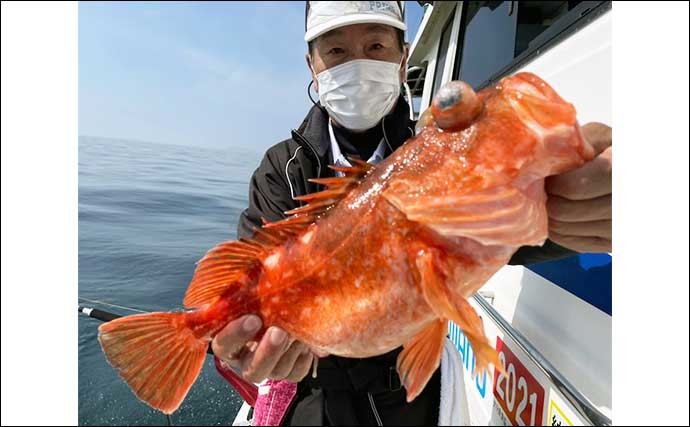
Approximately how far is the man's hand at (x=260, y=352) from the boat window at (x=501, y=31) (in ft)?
6.14

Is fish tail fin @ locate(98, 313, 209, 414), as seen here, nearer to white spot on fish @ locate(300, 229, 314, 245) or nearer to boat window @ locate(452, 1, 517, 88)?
white spot on fish @ locate(300, 229, 314, 245)

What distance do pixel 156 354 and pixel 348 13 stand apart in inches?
44.3

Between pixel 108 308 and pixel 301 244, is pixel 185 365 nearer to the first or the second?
pixel 301 244

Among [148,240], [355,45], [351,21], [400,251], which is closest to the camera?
[400,251]

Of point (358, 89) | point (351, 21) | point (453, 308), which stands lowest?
point (453, 308)

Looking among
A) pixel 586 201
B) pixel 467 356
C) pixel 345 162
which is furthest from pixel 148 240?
pixel 586 201

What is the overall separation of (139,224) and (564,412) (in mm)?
5041

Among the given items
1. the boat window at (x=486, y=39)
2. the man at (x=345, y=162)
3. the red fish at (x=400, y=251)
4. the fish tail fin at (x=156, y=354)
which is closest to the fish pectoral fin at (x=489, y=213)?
the red fish at (x=400, y=251)

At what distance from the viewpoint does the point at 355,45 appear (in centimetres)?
156

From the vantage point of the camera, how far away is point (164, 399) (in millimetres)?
1020

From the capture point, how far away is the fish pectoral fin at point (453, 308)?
2.70ft

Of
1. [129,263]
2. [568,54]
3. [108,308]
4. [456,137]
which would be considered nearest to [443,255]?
[456,137]

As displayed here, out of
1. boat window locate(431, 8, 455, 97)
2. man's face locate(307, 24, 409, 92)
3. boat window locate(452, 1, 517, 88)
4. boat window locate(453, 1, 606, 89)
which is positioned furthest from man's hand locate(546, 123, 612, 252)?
boat window locate(431, 8, 455, 97)

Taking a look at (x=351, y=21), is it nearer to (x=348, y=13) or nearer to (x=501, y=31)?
(x=348, y=13)
